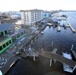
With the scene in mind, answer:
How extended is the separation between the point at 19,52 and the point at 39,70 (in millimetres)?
13501

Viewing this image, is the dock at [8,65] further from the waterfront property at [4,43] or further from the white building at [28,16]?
the white building at [28,16]

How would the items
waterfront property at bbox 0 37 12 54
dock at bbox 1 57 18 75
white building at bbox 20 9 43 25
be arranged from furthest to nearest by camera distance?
white building at bbox 20 9 43 25 → waterfront property at bbox 0 37 12 54 → dock at bbox 1 57 18 75

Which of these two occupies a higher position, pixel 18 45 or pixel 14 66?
pixel 18 45

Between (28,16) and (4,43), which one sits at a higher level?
(28,16)

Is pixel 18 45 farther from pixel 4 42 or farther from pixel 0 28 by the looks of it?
pixel 0 28

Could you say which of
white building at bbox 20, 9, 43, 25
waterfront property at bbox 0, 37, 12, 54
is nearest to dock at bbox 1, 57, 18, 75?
waterfront property at bbox 0, 37, 12, 54

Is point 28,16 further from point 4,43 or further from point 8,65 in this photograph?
point 8,65

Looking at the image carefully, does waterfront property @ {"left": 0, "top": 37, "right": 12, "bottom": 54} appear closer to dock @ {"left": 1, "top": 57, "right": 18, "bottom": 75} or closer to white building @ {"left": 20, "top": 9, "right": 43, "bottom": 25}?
dock @ {"left": 1, "top": 57, "right": 18, "bottom": 75}

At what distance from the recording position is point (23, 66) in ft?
117

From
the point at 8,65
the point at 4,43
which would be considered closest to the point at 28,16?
the point at 4,43

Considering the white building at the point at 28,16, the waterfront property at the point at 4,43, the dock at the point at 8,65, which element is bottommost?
the dock at the point at 8,65

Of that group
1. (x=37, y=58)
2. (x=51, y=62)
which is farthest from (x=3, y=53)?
(x=51, y=62)

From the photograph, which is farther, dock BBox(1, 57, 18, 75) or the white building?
the white building

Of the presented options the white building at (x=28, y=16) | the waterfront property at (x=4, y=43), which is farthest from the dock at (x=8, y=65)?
the white building at (x=28, y=16)
